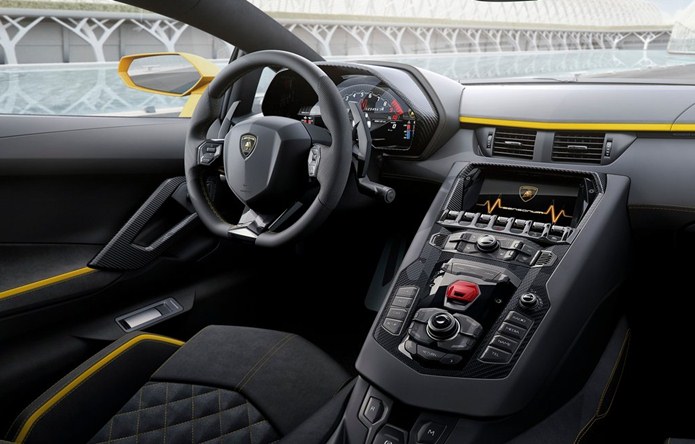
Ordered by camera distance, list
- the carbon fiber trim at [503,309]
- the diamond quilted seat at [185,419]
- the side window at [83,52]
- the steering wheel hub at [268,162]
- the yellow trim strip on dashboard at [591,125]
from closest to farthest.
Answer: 1. the diamond quilted seat at [185,419]
2. the carbon fiber trim at [503,309]
3. the steering wheel hub at [268,162]
4. the yellow trim strip on dashboard at [591,125]
5. the side window at [83,52]

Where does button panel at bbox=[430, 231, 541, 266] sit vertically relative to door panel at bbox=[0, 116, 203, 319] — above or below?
above

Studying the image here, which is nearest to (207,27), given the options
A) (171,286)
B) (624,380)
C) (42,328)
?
(171,286)

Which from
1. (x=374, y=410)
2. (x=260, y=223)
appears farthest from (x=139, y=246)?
(x=374, y=410)

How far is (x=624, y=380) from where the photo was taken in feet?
5.95

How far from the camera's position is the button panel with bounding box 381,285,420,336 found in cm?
155

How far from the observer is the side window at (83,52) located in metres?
2.21

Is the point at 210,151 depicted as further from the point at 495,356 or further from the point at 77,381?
the point at 495,356

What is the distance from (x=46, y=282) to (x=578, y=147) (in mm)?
1673

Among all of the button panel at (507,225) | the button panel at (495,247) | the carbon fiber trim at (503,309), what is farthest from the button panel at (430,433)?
the button panel at (507,225)

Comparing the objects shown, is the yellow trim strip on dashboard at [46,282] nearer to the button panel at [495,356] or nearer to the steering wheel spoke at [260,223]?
the steering wheel spoke at [260,223]

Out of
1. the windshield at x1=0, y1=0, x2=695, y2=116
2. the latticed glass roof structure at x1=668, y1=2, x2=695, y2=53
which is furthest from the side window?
the latticed glass roof structure at x1=668, y1=2, x2=695, y2=53

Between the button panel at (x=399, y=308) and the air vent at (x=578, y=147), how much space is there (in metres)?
0.67

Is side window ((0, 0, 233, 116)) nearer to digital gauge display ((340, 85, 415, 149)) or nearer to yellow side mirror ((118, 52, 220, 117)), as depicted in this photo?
yellow side mirror ((118, 52, 220, 117))

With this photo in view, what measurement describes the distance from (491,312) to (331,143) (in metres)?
0.59
